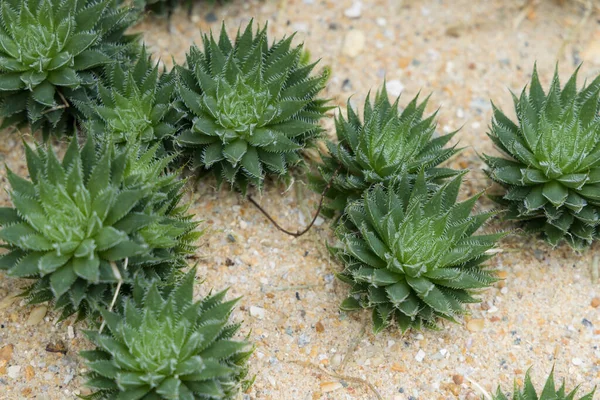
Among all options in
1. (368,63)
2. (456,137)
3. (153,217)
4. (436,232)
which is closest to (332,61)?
(368,63)

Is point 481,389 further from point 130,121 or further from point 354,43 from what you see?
point 354,43

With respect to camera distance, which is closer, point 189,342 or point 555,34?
point 189,342

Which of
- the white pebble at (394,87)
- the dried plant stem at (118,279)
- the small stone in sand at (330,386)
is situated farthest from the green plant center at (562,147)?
the dried plant stem at (118,279)

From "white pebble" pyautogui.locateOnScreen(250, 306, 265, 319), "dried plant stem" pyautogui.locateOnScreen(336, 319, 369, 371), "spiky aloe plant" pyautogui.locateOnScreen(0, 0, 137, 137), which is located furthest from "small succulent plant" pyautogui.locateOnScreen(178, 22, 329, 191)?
"dried plant stem" pyautogui.locateOnScreen(336, 319, 369, 371)

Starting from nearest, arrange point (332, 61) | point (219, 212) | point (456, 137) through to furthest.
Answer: point (219, 212) < point (456, 137) < point (332, 61)

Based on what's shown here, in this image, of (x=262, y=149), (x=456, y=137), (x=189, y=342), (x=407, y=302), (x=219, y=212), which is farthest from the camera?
(x=456, y=137)

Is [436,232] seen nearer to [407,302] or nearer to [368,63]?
[407,302]
